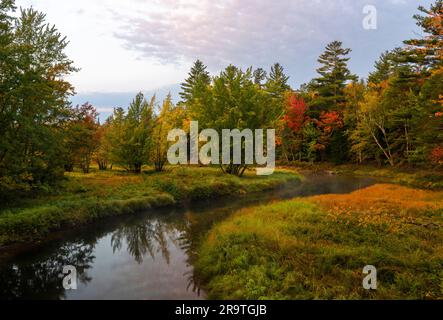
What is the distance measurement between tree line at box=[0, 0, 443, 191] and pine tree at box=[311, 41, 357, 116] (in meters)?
0.19

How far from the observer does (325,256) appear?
930 cm

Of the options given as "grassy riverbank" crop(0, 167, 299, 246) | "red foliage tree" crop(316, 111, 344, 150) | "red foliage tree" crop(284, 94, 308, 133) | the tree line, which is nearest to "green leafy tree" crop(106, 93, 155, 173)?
the tree line

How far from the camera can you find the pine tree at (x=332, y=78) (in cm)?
5794

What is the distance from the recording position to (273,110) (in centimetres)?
3328

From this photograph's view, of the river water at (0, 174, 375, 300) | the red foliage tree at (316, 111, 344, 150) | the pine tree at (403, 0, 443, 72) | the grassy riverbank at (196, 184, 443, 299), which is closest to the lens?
the grassy riverbank at (196, 184, 443, 299)

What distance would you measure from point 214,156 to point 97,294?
24.2m

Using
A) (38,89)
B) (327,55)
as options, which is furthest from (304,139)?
(38,89)

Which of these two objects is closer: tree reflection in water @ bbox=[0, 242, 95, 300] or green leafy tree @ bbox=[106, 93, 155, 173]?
tree reflection in water @ bbox=[0, 242, 95, 300]

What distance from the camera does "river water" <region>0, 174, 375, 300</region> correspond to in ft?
29.6

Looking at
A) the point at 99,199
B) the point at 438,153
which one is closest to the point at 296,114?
the point at 438,153

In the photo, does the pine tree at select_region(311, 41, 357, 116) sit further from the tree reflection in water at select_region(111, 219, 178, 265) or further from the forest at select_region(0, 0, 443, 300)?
the tree reflection in water at select_region(111, 219, 178, 265)

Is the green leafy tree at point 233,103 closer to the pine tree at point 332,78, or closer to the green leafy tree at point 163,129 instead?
the green leafy tree at point 163,129

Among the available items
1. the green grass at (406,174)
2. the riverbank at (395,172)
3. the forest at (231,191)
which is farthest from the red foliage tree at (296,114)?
the forest at (231,191)

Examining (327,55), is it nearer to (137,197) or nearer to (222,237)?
(137,197)
